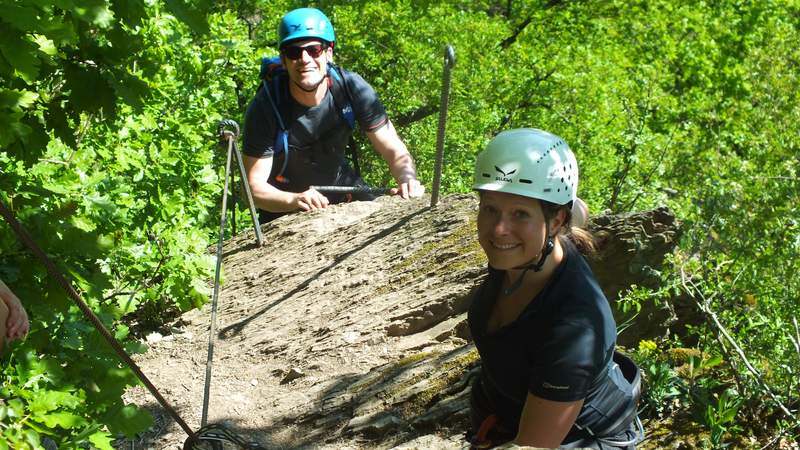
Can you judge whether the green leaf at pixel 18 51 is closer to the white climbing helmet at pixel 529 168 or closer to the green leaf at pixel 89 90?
the green leaf at pixel 89 90

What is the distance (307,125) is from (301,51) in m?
0.50

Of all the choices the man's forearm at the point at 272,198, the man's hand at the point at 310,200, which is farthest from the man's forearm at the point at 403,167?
the man's forearm at the point at 272,198

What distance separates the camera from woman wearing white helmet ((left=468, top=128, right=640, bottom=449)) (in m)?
2.86

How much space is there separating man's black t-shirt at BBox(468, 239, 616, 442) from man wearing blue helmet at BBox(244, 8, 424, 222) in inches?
147

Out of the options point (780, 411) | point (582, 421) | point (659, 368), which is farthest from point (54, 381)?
point (780, 411)

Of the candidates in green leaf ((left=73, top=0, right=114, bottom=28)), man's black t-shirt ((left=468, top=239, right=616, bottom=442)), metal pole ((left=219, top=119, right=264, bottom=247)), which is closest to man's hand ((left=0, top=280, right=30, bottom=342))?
green leaf ((left=73, top=0, right=114, bottom=28))

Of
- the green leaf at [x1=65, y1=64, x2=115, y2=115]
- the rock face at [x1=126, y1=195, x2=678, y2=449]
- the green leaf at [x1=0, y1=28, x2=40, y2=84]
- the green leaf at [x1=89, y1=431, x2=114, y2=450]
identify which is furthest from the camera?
the rock face at [x1=126, y1=195, x2=678, y2=449]

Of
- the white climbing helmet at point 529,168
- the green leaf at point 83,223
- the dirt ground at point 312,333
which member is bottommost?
the dirt ground at point 312,333

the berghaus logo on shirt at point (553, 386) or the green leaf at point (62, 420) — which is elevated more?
the berghaus logo on shirt at point (553, 386)

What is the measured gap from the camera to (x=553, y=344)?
9.36 ft

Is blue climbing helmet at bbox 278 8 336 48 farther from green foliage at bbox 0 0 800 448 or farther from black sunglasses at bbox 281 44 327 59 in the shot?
green foliage at bbox 0 0 800 448

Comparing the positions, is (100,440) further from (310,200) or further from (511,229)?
(310,200)

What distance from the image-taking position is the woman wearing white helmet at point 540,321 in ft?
9.39

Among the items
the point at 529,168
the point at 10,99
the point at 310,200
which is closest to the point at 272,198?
the point at 310,200
